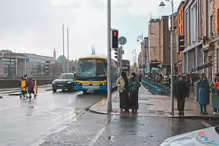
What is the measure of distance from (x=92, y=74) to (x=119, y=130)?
16.0 m

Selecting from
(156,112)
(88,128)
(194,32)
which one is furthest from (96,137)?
(194,32)

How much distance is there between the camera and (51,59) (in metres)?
159

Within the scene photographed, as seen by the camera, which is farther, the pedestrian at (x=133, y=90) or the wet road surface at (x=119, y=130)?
the pedestrian at (x=133, y=90)

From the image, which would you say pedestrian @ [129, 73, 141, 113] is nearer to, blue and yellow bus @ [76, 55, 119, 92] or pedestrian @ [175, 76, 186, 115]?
pedestrian @ [175, 76, 186, 115]

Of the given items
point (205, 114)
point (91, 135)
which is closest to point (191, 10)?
point (205, 114)

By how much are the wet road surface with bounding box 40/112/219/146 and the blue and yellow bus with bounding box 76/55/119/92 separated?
1219 cm

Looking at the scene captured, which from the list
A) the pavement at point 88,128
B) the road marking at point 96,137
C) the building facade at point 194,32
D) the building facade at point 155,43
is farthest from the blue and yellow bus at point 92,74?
the building facade at point 155,43

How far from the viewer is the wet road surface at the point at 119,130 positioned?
26.4 feet

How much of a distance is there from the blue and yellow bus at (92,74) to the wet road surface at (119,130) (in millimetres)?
12192

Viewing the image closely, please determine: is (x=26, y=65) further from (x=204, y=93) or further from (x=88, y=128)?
(x=88, y=128)

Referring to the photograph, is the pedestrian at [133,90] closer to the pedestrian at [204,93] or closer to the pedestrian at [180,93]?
the pedestrian at [180,93]

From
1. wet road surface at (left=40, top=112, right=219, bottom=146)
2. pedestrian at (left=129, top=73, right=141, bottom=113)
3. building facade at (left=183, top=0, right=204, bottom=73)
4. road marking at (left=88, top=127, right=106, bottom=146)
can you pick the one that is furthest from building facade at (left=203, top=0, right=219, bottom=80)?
road marking at (left=88, top=127, right=106, bottom=146)

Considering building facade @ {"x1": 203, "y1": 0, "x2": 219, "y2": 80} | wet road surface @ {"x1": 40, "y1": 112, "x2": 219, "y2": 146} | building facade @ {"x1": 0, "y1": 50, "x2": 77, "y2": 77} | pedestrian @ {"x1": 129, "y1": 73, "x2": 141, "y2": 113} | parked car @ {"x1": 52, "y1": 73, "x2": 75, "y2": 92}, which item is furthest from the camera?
building facade @ {"x1": 0, "y1": 50, "x2": 77, "y2": 77}

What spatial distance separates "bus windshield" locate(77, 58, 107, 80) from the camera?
83.8 ft
